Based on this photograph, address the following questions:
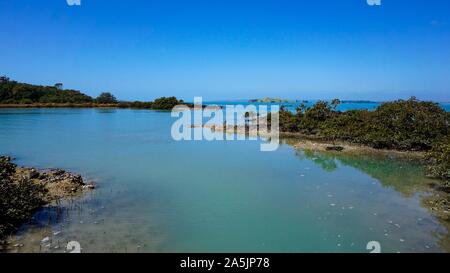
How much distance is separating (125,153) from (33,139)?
10.8 metres

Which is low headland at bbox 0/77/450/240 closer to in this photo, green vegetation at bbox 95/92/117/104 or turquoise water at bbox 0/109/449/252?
turquoise water at bbox 0/109/449/252

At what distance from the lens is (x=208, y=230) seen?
32.3 ft

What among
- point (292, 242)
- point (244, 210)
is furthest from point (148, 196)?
point (292, 242)

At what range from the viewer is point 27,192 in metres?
11.0

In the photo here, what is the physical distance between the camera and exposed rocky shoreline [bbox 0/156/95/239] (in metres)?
9.53

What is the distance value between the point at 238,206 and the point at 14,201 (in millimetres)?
6646

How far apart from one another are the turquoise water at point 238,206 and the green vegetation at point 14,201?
346 millimetres

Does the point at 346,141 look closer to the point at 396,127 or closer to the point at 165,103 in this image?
the point at 396,127

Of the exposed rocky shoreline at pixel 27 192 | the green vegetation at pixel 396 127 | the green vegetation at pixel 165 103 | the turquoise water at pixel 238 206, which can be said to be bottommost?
the turquoise water at pixel 238 206

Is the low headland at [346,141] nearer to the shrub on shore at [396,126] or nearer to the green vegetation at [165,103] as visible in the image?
the shrub on shore at [396,126]

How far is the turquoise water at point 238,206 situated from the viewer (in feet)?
29.7

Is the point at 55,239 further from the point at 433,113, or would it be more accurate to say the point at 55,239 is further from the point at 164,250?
the point at 433,113

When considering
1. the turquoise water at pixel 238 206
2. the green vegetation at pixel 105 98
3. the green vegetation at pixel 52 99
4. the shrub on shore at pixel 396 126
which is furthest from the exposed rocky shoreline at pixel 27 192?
the green vegetation at pixel 105 98

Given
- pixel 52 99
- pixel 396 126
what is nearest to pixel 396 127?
pixel 396 126
